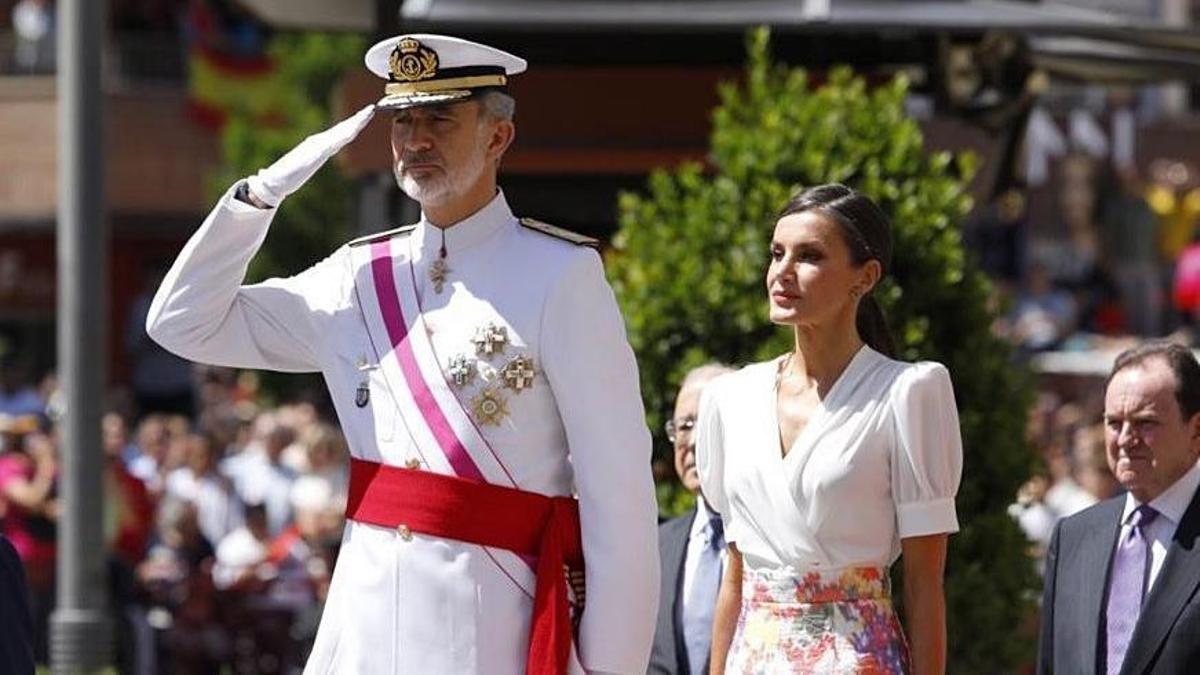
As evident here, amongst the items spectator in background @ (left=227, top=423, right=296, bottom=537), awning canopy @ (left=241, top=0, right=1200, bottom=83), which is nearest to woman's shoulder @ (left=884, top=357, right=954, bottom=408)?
awning canopy @ (left=241, top=0, right=1200, bottom=83)

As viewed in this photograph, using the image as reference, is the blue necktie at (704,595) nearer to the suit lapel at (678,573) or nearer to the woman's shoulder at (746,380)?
the suit lapel at (678,573)

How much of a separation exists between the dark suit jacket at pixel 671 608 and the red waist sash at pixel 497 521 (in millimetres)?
1336

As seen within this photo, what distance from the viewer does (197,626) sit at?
1359cm

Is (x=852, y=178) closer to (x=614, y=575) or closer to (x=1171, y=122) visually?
(x=614, y=575)

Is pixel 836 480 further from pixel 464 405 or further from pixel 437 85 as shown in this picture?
pixel 437 85

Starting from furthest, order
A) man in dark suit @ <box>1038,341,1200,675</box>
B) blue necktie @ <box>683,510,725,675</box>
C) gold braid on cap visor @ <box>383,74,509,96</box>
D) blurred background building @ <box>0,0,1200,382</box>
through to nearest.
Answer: blurred background building @ <box>0,0,1200,382</box> → blue necktie @ <box>683,510,725,675</box> → man in dark suit @ <box>1038,341,1200,675</box> → gold braid on cap visor @ <box>383,74,509,96</box>

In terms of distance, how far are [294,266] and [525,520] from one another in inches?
870

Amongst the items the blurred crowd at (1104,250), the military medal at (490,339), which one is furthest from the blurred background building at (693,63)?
the blurred crowd at (1104,250)

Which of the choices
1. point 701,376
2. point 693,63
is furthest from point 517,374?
point 693,63

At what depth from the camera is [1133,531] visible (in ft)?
20.6

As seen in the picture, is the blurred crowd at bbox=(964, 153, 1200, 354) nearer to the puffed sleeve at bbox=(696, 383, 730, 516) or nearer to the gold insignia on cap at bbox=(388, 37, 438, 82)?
the puffed sleeve at bbox=(696, 383, 730, 516)

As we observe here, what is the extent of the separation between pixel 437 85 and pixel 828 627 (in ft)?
4.35

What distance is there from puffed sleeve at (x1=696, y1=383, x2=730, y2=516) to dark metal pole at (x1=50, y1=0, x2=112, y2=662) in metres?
5.36

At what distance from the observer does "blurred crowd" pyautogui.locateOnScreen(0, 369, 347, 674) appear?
13.5 m
